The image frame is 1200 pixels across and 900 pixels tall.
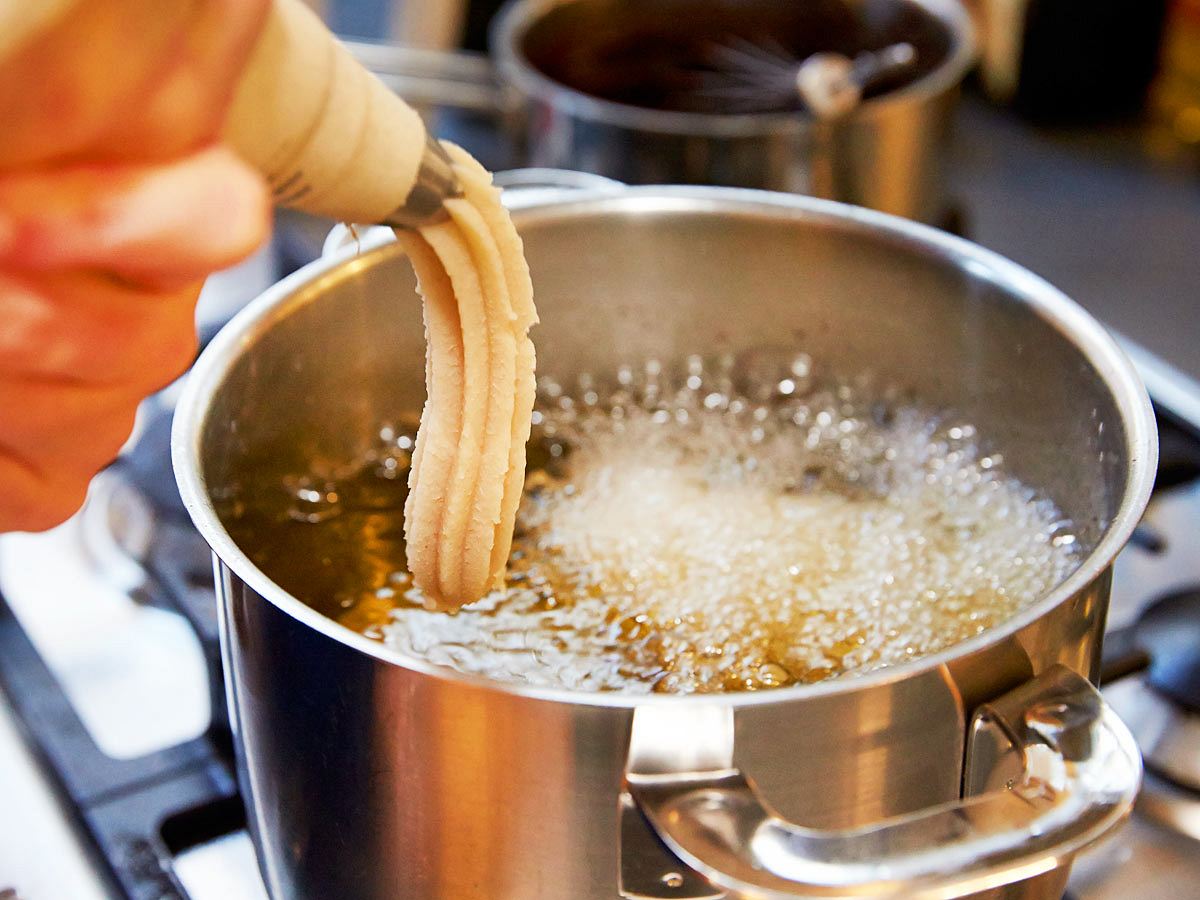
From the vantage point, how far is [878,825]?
0.38 m

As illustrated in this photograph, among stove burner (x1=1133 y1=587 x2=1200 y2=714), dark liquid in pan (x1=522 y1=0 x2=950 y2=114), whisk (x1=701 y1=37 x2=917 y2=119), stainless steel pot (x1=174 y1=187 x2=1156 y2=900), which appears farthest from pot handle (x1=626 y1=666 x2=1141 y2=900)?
dark liquid in pan (x1=522 y1=0 x2=950 y2=114)

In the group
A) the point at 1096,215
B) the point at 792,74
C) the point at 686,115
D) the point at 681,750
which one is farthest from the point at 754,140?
the point at 681,750

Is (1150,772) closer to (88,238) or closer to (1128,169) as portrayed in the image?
(88,238)

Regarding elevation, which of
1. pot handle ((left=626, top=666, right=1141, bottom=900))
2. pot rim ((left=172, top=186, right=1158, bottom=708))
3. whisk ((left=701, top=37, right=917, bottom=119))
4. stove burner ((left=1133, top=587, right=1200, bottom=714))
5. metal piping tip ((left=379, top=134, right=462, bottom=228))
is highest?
metal piping tip ((left=379, top=134, right=462, bottom=228))

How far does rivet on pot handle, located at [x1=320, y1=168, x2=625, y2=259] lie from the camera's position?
0.62 m

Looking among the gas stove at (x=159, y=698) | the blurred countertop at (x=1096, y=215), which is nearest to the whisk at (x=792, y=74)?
the blurred countertop at (x=1096, y=215)

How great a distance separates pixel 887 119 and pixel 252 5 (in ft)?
2.10

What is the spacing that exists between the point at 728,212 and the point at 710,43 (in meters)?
0.50

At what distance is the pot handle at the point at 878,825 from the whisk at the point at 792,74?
629mm

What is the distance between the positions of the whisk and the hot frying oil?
34 cm

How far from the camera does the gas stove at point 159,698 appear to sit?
22.6 inches

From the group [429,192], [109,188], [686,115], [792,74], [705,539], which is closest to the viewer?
[109,188]

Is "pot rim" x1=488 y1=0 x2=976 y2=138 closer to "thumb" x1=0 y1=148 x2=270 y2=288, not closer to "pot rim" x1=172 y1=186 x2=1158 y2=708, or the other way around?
"pot rim" x1=172 y1=186 x2=1158 y2=708

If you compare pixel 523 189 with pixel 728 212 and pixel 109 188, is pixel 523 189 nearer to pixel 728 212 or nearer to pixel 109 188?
pixel 728 212
